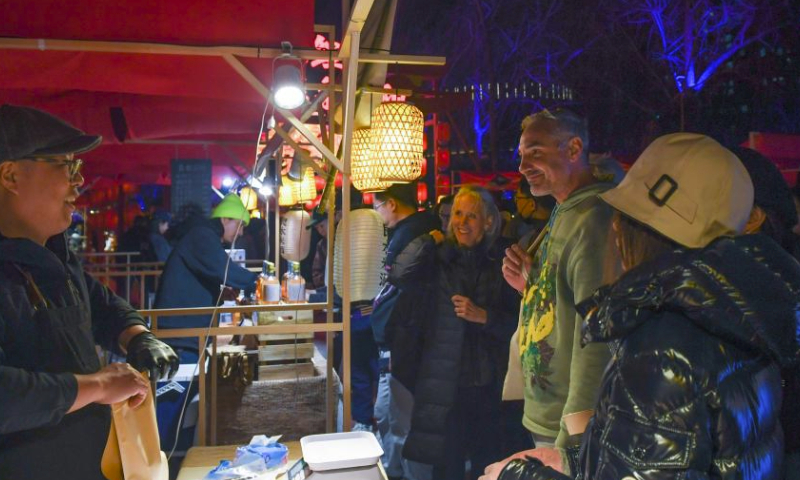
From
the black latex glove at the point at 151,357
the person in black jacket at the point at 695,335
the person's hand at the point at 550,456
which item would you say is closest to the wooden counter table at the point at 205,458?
the black latex glove at the point at 151,357

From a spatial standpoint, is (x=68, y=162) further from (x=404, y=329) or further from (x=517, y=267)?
(x=404, y=329)

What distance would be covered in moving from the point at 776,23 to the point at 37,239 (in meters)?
21.9

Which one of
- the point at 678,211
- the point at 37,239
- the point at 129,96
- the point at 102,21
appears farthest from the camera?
the point at 129,96

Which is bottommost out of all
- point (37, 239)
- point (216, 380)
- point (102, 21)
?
point (216, 380)

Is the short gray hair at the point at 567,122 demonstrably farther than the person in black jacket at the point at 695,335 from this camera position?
Yes

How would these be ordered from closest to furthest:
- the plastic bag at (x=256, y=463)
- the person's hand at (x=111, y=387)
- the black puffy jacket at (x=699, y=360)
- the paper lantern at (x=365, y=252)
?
the black puffy jacket at (x=699, y=360) < the person's hand at (x=111, y=387) < the plastic bag at (x=256, y=463) < the paper lantern at (x=365, y=252)

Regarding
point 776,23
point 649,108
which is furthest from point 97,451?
point 649,108

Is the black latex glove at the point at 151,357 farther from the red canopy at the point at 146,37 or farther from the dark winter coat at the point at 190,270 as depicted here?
the dark winter coat at the point at 190,270

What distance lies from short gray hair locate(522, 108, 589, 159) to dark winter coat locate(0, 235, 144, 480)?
2199 mm

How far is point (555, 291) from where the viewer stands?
2.87 meters

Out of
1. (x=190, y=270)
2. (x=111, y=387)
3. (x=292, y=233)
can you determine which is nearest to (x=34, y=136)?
(x=111, y=387)

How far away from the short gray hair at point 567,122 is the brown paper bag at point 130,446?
2154mm

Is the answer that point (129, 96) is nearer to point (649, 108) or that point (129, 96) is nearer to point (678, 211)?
point (678, 211)

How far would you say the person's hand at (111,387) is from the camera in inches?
85.4
